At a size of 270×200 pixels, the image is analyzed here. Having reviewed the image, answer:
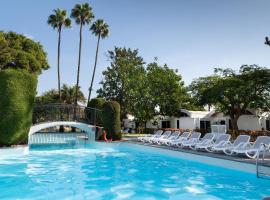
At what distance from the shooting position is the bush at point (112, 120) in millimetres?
26859

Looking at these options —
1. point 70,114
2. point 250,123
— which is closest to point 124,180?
point 70,114

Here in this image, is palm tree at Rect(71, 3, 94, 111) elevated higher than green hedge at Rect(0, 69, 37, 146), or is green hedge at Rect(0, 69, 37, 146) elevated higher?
palm tree at Rect(71, 3, 94, 111)

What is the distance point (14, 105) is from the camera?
18578 millimetres

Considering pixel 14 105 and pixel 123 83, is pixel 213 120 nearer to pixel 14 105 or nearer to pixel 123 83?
pixel 123 83

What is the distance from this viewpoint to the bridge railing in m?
26.9

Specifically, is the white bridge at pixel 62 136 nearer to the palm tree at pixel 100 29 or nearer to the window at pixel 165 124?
the palm tree at pixel 100 29

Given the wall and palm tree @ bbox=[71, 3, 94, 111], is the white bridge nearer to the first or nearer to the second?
palm tree @ bbox=[71, 3, 94, 111]

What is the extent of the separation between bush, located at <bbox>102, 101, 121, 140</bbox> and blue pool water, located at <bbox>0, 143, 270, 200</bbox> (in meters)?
10.3

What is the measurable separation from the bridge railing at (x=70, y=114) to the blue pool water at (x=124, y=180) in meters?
10.6

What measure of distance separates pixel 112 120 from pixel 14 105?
1026 cm

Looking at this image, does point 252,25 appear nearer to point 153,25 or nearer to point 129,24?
point 153,25

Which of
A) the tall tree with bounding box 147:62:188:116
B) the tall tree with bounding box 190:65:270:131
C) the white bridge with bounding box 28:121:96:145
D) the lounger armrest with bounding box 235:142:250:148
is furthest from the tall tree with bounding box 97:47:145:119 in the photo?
the lounger armrest with bounding box 235:142:250:148

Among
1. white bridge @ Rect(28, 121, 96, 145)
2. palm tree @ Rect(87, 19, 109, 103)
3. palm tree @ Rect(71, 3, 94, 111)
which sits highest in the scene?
palm tree @ Rect(71, 3, 94, 111)

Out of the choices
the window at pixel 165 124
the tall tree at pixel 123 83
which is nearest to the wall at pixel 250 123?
the window at pixel 165 124
